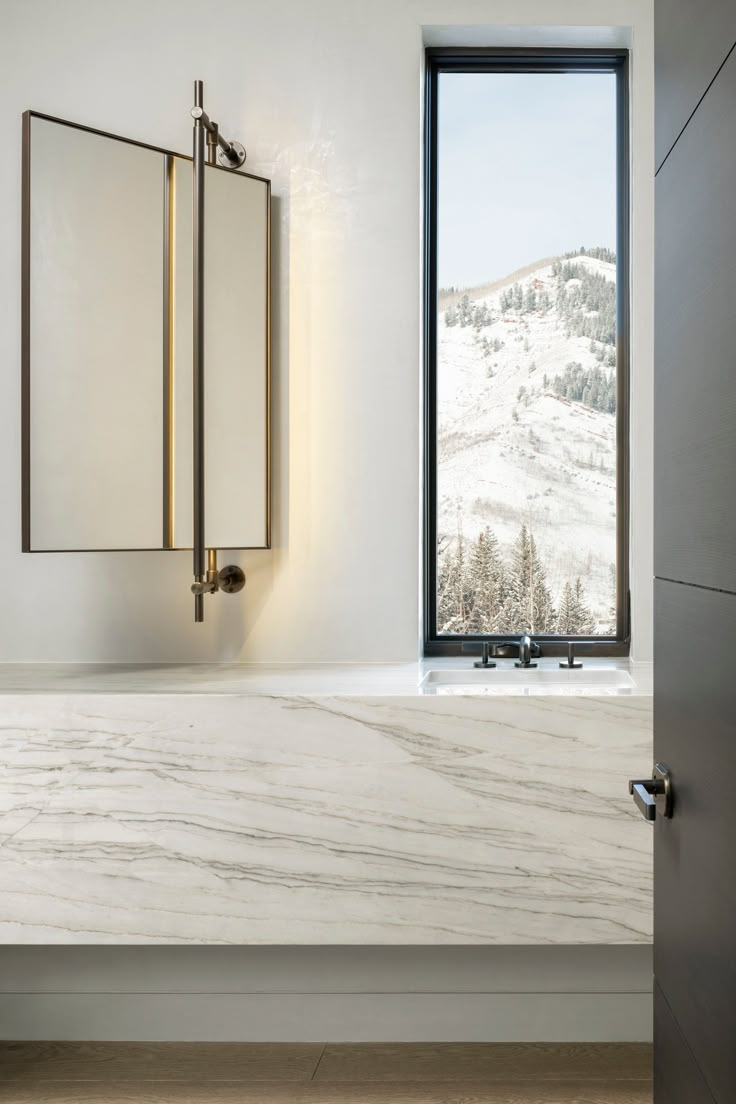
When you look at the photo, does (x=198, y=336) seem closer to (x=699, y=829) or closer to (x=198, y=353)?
(x=198, y=353)

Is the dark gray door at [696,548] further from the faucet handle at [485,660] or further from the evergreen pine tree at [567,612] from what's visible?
the evergreen pine tree at [567,612]

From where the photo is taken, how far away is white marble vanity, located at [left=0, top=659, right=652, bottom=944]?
1.57 m

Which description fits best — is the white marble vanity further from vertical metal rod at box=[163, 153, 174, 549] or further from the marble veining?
vertical metal rod at box=[163, 153, 174, 549]

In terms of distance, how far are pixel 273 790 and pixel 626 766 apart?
67 cm

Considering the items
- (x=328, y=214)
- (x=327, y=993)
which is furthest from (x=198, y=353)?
(x=327, y=993)

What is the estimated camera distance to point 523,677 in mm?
1887

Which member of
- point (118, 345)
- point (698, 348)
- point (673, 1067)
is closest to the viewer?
point (698, 348)

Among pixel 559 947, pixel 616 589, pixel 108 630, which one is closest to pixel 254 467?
pixel 108 630

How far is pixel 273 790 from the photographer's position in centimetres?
158

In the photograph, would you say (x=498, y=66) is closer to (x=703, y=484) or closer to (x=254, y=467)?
(x=254, y=467)

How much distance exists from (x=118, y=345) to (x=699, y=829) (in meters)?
1.48

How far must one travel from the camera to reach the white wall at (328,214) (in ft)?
6.48

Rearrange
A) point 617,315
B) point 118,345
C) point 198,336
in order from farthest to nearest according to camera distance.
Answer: point 617,315 < point 118,345 < point 198,336

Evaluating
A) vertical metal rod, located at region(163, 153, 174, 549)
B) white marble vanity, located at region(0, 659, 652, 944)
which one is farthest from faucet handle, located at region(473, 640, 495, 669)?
vertical metal rod, located at region(163, 153, 174, 549)
